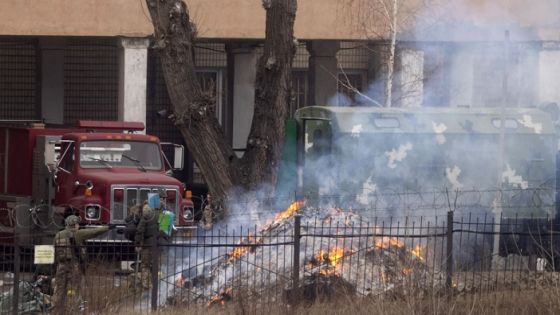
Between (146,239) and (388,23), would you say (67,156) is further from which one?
(388,23)

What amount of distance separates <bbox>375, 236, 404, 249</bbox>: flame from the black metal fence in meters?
0.01

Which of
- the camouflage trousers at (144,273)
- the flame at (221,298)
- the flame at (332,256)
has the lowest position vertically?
the flame at (221,298)

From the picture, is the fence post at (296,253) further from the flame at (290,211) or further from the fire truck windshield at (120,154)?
the fire truck windshield at (120,154)

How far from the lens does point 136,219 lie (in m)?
16.8

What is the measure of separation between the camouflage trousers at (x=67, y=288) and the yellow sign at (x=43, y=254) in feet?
1.52

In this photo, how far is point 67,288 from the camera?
13508 mm

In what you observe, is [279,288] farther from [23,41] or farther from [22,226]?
[23,41]

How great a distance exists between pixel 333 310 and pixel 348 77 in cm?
1658

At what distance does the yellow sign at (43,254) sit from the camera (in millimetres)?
12969

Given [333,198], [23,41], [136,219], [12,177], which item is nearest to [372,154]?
[333,198]

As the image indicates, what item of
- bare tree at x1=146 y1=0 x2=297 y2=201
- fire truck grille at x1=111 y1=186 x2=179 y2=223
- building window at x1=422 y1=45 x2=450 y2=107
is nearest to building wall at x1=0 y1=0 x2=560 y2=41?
building window at x1=422 y1=45 x2=450 y2=107

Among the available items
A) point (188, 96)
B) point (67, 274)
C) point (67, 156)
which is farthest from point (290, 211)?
A: point (67, 156)

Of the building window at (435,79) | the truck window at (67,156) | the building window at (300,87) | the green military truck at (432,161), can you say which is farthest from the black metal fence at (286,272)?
the building window at (300,87)

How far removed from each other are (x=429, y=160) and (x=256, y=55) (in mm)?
10826
